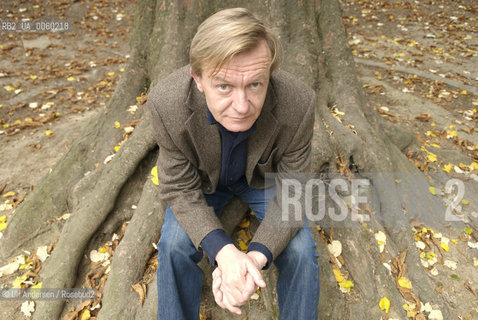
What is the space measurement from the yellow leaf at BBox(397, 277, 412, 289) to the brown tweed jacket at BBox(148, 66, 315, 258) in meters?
1.30

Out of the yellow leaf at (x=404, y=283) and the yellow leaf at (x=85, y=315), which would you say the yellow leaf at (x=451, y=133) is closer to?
the yellow leaf at (x=404, y=283)

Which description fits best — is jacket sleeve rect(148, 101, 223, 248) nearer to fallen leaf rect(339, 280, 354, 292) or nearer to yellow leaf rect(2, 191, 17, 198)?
fallen leaf rect(339, 280, 354, 292)

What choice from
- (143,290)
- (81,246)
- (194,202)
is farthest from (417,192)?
(81,246)

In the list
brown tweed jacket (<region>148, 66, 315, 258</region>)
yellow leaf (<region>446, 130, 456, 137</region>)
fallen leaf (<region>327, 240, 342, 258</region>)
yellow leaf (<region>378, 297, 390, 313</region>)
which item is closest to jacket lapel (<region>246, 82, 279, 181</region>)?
brown tweed jacket (<region>148, 66, 315, 258</region>)

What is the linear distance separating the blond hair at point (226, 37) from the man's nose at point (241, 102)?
16 cm

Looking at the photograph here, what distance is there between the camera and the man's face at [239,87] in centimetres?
163

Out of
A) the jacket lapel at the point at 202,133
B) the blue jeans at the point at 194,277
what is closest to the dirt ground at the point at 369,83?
the blue jeans at the point at 194,277

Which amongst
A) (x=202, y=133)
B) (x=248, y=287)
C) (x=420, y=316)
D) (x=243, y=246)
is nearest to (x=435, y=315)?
(x=420, y=316)

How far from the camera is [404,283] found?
2846 millimetres

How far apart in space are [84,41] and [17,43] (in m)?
1.25

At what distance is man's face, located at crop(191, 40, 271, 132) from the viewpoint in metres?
1.63

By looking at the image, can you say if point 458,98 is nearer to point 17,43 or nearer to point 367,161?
point 367,161

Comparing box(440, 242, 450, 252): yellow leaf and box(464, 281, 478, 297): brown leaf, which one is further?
box(440, 242, 450, 252): yellow leaf

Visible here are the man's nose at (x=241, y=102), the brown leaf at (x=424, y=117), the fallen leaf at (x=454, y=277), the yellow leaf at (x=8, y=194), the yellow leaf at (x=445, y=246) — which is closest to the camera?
the man's nose at (x=241, y=102)
